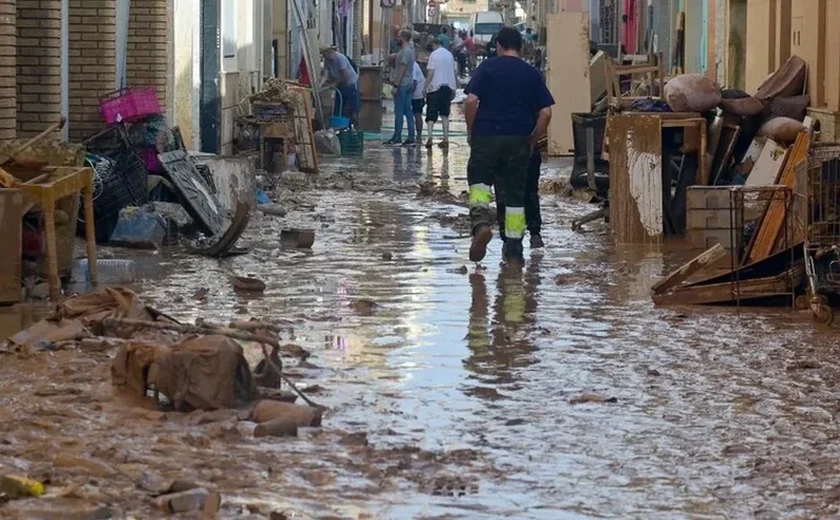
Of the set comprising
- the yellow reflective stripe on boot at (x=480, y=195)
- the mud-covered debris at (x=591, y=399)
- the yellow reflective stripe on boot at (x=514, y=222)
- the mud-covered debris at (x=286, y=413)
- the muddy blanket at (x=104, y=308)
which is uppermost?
the yellow reflective stripe on boot at (x=480, y=195)

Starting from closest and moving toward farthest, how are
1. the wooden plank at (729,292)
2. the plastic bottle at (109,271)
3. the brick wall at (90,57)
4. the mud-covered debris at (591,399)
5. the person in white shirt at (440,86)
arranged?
the mud-covered debris at (591,399) < the wooden plank at (729,292) < the plastic bottle at (109,271) < the brick wall at (90,57) < the person in white shirt at (440,86)

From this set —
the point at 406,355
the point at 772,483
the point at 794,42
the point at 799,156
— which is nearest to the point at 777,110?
the point at 794,42

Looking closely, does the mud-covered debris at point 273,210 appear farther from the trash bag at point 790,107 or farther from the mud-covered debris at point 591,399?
the mud-covered debris at point 591,399

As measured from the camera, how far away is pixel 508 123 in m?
12.6

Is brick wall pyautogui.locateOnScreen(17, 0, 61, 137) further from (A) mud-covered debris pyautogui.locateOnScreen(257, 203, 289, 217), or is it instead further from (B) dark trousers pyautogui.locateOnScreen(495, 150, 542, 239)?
(B) dark trousers pyautogui.locateOnScreen(495, 150, 542, 239)

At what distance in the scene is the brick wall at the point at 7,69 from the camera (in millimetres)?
12125

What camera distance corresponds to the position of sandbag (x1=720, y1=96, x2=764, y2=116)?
14711 millimetres

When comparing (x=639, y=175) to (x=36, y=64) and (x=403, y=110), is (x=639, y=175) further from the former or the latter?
(x=403, y=110)

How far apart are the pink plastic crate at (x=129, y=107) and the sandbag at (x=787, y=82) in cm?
551

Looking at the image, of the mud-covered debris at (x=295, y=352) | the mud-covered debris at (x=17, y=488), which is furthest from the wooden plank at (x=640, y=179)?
the mud-covered debris at (x=17, y=488)

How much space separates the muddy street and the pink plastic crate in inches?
112

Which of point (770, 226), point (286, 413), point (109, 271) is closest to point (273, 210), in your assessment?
point (109, 271)

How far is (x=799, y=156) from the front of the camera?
37.2ft

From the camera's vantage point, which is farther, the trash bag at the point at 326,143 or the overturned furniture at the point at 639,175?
the trash bag at the point at 326,143
